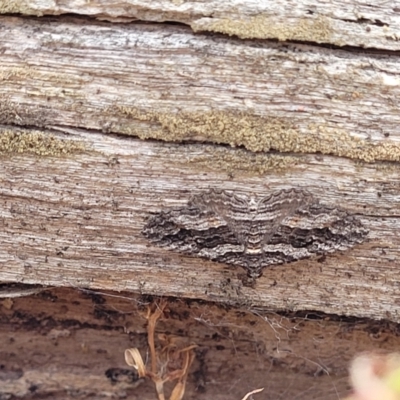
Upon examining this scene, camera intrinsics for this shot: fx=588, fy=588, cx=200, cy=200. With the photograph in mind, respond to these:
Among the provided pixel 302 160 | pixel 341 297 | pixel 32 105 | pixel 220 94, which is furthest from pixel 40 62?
pixel 341 297

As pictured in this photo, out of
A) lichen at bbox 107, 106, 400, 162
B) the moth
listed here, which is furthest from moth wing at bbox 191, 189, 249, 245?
lichen at bbox 107, 106, 400, 162

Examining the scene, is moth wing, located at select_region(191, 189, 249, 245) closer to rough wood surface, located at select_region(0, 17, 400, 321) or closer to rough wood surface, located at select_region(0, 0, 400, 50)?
rough wood surface, located at select_region(0, 17, 400, 321)

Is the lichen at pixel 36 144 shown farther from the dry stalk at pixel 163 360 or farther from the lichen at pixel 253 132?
the dry stalk at pixel 163 360

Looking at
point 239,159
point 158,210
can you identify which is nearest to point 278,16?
point 239,159

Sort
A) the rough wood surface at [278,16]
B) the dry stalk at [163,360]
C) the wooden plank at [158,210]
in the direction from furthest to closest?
the dry stalk at [163,360], the wooden plank at [158,210], the rough wood surface at [278,16]

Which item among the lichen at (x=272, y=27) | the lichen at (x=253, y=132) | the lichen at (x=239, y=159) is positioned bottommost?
the lichen at (x=239, y=159)

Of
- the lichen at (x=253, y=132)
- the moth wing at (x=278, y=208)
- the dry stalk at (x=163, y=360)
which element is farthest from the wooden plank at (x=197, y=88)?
the dry stalk at (x=163, y=360)

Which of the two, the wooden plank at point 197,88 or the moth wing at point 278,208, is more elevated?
the wooden plank at point 197,88
